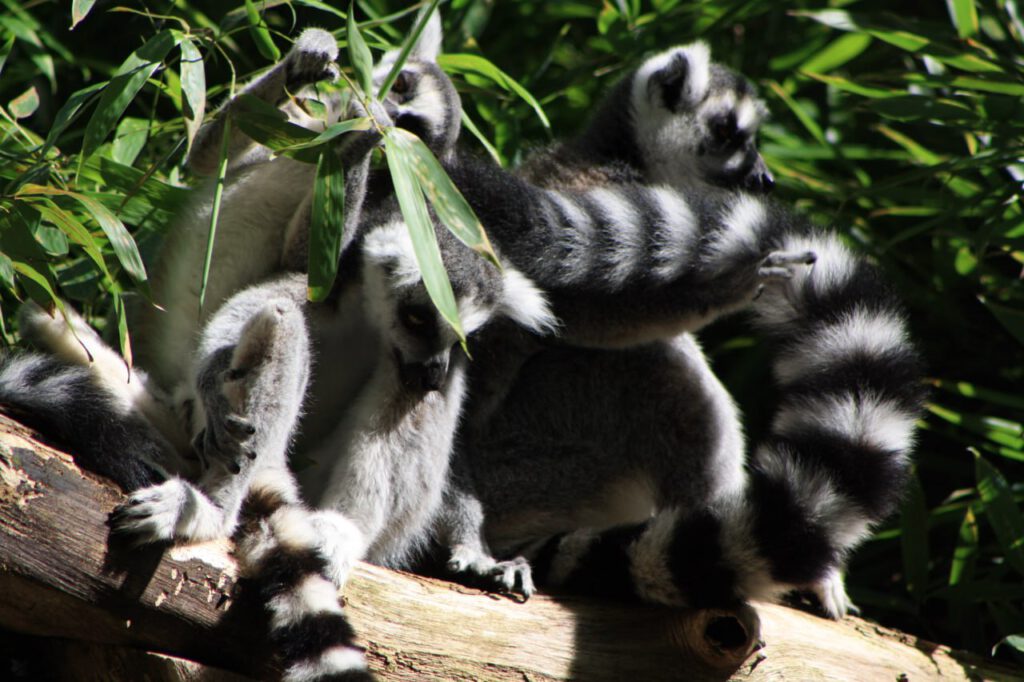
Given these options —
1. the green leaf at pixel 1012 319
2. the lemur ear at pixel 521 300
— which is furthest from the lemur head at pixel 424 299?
the green leaf at pixel 1012 319

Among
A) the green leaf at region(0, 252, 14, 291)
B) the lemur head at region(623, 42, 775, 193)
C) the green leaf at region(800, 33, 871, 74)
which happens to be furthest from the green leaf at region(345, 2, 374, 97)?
the green leaf at region(800, 33, 871, 74)

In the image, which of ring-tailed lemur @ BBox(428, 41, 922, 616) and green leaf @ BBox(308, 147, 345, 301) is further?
ring-tailed lemur @ BBox(428, 41, 922, 616)

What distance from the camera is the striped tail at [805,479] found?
2.50 metres

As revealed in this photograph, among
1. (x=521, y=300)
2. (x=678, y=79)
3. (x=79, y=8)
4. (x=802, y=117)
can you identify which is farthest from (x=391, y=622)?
(x=802, y=117)

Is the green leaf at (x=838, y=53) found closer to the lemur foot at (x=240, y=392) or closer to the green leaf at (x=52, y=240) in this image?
the lemur foot at (x=240, y=392)

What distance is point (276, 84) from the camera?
2594 millimetres

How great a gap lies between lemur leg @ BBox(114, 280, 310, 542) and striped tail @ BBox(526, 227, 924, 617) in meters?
0.86

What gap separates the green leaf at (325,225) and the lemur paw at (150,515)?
0.50m

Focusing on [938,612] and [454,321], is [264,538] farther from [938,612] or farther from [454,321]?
[938,612]

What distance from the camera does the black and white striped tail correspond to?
2090 millimetres

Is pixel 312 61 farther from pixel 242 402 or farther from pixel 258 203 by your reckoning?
pixel 242 402

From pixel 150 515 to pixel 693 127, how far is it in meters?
2.31

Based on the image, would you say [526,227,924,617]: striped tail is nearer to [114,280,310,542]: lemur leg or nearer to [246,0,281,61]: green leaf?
[114,280,310,542]: lemur leg

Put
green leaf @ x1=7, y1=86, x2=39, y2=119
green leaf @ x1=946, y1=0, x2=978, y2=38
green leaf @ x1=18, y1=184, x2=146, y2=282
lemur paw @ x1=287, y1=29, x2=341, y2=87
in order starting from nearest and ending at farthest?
green leaf @ x1=18, y1=184, x2=146, y2=282 → lemur paw @ x1=287, y1=29, x2=341, y2=87 → green leaf @ x1=7, y1=86, x2=39, y2=119 → green leaf @ x1=946, y1=0, x2=978, y2=38
